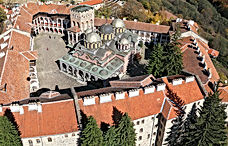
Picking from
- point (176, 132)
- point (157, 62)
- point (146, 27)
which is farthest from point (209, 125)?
point (146, 27)

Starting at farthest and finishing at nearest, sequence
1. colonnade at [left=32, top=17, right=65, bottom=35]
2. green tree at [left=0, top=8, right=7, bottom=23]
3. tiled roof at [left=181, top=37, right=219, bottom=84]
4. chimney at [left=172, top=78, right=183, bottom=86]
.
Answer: colonnade at [left=32, top=17, right=65, bottom=35], green tree at [left=0, top=8, right=7, bottom=23], tiled roof at [left=181, top=37, right=219, bottom=84], chimney at [left=172, top=78, right=183, bottom=86]

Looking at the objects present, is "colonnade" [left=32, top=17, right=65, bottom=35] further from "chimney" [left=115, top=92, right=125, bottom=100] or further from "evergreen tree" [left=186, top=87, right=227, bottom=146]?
"evergreen tree" [left=186, top=87, right=227, bottom=146]

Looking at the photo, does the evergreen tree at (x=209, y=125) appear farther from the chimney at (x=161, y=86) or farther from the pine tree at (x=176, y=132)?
the chimney at (x=161, y=86)

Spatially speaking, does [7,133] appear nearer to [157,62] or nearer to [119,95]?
[119,95]

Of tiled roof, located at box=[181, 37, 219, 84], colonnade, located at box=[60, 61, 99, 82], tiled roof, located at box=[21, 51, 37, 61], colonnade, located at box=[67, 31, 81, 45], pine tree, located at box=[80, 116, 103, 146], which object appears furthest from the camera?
colonnade, located at box=[67, 31, 81, 45]

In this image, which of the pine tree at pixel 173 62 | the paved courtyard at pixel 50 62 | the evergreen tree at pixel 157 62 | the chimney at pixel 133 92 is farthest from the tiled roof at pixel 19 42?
the pine tree at pixel 173 62

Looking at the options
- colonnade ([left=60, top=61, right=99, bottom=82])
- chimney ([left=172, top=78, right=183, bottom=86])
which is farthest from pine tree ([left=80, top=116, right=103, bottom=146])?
colonnade ([left=60, top=61, right=99, bottom=82])
